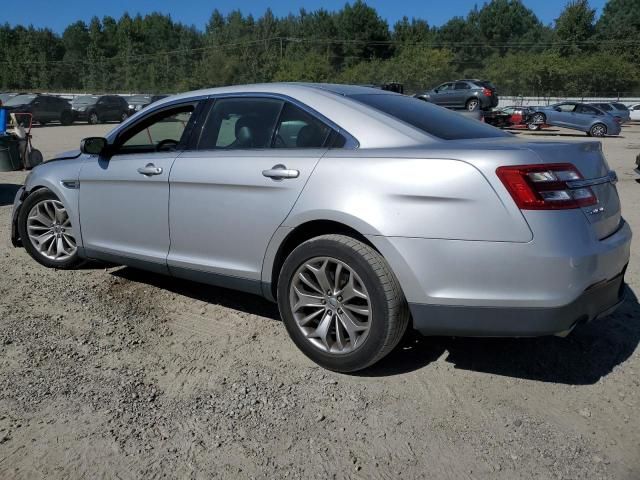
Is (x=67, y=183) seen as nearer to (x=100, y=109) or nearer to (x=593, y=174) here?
(x=593, y=174)

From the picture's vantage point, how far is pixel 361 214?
123 inches

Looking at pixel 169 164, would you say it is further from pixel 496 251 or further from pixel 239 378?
pixel 496 251

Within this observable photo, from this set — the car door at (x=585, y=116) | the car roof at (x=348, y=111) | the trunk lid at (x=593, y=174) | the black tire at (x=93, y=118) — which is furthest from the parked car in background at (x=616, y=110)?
the car roof at (x=348, y=111)

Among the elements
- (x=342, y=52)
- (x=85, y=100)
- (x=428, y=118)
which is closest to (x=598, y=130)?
(x=428, y=118)

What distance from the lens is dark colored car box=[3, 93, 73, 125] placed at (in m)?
29.8

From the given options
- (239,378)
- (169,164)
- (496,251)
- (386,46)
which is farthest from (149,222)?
(386,46)

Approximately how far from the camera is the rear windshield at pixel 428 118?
353cm

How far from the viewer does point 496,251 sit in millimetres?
2828

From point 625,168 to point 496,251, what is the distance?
469 inches

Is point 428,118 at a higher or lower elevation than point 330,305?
higher

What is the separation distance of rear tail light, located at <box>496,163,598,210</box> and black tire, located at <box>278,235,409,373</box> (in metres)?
0.74

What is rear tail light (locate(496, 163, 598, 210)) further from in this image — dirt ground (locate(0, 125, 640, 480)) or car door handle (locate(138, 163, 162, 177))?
car door handle (locate(138, 163, 162, 177))

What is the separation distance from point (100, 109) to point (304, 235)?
32620 millimetres

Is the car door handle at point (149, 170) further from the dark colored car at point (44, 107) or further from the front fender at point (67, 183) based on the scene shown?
the dark colored car at point (44, 107)
